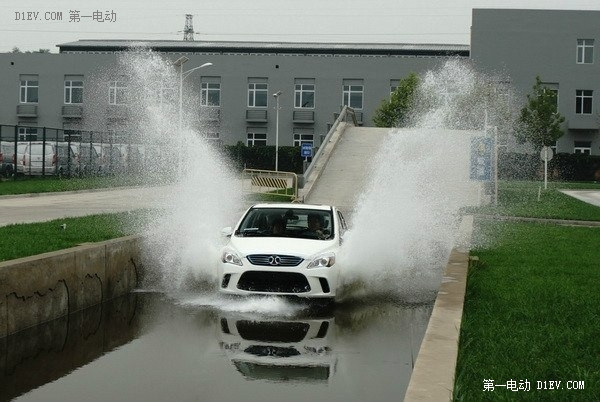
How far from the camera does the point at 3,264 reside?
11.3m

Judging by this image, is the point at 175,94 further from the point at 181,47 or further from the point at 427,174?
the point at 427,174

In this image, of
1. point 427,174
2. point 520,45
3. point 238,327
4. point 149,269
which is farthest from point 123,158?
point 238,327

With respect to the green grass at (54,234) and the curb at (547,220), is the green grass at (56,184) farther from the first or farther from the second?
the curb at (547,220)

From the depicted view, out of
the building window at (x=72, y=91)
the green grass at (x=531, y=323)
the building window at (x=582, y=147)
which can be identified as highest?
the building window at (x=72, y=91)

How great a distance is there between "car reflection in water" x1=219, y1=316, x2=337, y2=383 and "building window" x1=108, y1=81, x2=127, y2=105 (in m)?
71.2

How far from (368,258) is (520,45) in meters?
62.0

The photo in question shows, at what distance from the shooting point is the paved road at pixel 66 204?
84.9 feet

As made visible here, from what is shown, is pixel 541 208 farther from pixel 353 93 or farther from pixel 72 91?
pixel 72 91

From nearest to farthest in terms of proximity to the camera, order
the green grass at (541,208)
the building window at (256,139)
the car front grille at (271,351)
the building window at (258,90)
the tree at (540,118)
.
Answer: the car front grille at (271,351)
the green grass at (541,208)
the tree at (540,118)
the building window at (258,90)
the building window at (256,139)

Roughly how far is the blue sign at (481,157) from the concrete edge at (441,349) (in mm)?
19791

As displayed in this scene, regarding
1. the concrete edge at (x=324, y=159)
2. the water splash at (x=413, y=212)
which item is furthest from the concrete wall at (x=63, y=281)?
the concrete edge at (x=324, y=159)

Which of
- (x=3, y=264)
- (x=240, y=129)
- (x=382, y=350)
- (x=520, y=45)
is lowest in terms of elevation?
(x=382, y=350)

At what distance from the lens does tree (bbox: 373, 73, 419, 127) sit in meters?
75.9

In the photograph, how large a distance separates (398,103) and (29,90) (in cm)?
2923
